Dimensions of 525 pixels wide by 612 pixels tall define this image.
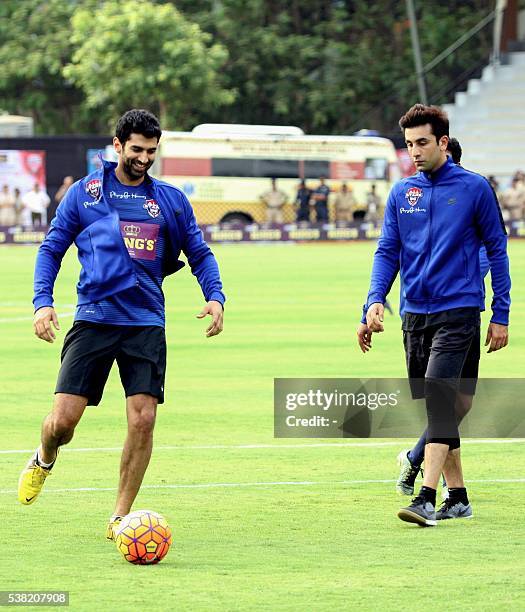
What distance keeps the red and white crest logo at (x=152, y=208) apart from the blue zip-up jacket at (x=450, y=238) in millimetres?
1278

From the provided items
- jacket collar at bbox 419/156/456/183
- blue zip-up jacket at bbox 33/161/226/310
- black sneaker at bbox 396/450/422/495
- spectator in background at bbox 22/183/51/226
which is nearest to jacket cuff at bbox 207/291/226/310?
blue zip-up jacket at bbox 33/161/226/310

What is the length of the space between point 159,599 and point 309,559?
1.04 meters

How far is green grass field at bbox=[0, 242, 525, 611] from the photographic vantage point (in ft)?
22.6

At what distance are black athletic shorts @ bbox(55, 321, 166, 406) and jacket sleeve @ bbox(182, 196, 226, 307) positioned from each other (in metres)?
0.34

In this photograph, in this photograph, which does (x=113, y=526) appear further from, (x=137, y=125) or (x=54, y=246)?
(x=137, y=125)

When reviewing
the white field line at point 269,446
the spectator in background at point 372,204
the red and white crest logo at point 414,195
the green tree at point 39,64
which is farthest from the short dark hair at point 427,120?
the green tree at point 39,64

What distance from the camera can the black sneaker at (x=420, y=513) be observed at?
323 inches

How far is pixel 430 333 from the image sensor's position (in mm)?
8531

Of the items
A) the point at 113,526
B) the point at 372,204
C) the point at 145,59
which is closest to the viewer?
the point at 113,526

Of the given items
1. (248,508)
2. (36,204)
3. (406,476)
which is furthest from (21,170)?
(248,508)

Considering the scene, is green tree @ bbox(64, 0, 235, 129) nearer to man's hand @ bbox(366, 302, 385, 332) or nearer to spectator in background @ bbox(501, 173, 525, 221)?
spectator in background @ bbox(501, 173, 525, 221)

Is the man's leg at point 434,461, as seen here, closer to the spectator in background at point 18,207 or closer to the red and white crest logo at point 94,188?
the red and white crest logo at point 94,188

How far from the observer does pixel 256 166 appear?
47.2 meters

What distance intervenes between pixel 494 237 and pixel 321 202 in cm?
3765
